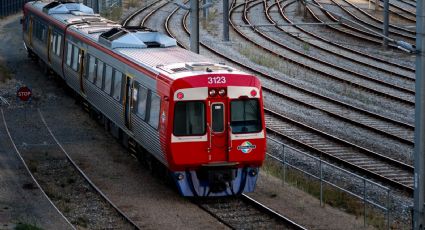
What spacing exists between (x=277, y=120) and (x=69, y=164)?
764cm

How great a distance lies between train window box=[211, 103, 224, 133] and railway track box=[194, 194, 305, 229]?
1.65 metres

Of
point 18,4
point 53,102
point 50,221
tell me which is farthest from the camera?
point 18,4

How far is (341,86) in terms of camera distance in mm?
35406

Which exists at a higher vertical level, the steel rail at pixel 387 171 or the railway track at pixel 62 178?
the steel rail at pixel 387 171

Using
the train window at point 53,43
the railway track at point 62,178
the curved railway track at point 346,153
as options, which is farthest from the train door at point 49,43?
the curved railway track at point 346,153

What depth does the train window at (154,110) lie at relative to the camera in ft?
68.0

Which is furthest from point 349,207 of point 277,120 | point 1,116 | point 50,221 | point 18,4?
point 18,4

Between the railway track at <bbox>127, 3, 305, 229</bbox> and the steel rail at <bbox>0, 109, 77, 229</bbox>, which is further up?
the railway track at <bbox>127, 3, 305, 229</bbox>

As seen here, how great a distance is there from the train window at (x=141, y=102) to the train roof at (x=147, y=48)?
0.55 m

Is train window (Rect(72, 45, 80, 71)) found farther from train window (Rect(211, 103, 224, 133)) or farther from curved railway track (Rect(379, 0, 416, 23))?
curved railway track (Rect(379, 0, 416, 23))

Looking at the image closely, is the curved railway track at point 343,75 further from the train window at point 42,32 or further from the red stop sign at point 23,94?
the red stop sign at point 23,94

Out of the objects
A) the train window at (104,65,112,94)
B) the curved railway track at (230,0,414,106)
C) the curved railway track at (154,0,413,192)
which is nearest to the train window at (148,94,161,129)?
the train window at (104,65,112,94)

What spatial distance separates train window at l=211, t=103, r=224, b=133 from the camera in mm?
20016

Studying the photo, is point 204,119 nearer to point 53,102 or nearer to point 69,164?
point 69,164
